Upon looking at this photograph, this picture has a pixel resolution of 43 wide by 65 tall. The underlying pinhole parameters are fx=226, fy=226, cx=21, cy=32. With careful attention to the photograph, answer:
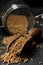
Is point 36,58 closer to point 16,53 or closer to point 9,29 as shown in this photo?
point 16,53

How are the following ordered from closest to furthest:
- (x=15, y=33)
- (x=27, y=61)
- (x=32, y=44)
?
(x=27, y=61) < (x=32, y=44) < (x=15, y=33)

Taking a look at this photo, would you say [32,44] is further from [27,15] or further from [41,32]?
[27,15]

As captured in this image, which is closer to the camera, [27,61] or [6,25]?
[27,61]

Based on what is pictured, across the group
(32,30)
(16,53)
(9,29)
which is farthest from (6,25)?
(16,53)

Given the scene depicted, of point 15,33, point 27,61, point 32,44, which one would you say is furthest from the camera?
point 15,33

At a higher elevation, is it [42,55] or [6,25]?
[6,25]

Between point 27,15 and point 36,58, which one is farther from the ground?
point 27,15

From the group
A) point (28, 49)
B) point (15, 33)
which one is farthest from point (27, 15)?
→ point (28, 49)

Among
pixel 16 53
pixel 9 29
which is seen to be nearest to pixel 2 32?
pixel 9 29

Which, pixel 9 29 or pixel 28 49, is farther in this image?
pixel 9 29
